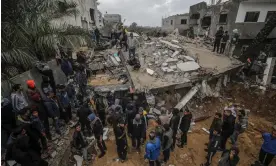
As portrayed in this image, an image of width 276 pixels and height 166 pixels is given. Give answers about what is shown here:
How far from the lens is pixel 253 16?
16.7 m

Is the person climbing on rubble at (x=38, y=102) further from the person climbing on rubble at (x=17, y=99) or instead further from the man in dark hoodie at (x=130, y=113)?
the man in dark hoodie at (x=130, y=113)

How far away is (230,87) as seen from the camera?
441 inches

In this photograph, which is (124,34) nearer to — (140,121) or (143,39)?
(143,39)

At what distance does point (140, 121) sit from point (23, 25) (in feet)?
19.3

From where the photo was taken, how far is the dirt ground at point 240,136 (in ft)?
21.2

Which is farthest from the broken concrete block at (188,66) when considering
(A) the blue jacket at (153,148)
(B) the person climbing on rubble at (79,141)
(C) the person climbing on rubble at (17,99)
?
(C) the person climbing on rubble at (17,99)

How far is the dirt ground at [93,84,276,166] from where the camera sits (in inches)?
255

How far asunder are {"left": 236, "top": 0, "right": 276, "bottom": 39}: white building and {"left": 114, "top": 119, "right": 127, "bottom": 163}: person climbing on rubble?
16.7 metres

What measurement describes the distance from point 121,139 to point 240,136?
5896 mm

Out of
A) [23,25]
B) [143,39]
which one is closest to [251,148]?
[23,25]

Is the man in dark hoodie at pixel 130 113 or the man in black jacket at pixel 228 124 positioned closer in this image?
the man in black jacket at pixel 228 124

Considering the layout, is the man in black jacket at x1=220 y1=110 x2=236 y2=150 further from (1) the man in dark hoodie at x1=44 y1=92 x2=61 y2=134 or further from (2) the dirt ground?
(1) the man in dark hoodie at x1=44 y1=92 x2=61 y2=134

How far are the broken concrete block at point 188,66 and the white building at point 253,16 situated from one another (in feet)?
31.4

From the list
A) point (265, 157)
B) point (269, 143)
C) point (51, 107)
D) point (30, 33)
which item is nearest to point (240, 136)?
point (265, 157)
